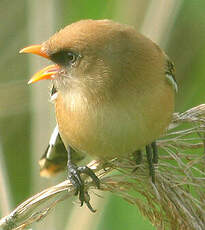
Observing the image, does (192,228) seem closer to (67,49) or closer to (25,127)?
(67,49)

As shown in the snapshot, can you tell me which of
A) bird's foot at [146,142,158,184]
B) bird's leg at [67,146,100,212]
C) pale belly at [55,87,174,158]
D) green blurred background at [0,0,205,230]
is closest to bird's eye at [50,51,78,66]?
pale belly at [55,87,174,158]

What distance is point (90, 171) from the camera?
2.97 m

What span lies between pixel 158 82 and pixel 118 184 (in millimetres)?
653

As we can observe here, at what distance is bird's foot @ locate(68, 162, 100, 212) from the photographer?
2.90 m

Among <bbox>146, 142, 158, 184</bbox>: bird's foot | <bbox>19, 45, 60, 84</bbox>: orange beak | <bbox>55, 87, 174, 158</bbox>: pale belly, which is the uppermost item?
<bbox>19, 45, 60, 84</bbox>: orange beak

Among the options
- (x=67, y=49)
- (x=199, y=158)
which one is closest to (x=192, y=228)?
(x=199, y=158)

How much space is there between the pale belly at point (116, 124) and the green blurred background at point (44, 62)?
544mm

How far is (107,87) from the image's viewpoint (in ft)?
9.70

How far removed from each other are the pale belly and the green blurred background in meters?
0.54

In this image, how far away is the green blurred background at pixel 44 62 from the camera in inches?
143

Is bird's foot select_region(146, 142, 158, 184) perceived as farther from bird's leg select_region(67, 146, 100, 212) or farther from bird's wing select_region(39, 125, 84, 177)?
bird's wing select_region(39, 125, 84, 177)

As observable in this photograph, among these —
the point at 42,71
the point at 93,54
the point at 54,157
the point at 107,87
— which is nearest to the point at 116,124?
the point at 107,87

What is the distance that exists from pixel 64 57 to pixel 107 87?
0.26m

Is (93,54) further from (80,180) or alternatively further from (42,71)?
(80,180)
